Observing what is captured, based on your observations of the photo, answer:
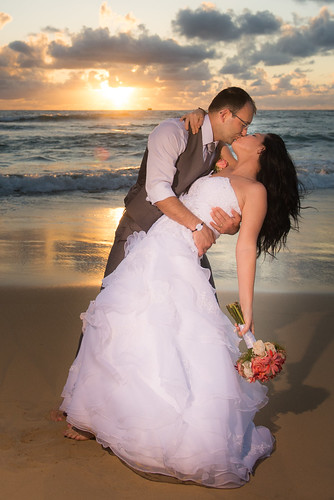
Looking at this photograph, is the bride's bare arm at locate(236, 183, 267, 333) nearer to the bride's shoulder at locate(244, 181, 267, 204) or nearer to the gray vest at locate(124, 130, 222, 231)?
the bride's shoulder at locate(244, 181, 267, 204)

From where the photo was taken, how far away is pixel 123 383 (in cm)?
326

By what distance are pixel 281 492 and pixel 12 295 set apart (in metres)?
3.88

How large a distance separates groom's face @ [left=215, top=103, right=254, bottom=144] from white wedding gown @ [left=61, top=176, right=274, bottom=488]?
412mm

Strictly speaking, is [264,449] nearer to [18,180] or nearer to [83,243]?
[83,243]

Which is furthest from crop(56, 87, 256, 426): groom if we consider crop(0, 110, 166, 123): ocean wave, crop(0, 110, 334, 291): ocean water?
crop(0, 110, 166, 123): ocean wave

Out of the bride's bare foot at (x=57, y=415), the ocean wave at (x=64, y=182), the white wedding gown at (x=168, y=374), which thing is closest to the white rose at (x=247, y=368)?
the white wedding gown at (x=168, y=374)

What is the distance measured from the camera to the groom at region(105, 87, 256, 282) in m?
3.55

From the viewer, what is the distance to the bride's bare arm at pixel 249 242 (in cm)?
338

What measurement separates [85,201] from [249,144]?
35.4ft

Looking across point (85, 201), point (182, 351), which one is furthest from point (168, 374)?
point (85, 201)

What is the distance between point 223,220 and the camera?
3557 millimetres

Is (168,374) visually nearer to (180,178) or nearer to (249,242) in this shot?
(249,242)

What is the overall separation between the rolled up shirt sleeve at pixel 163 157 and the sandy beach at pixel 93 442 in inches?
59.4

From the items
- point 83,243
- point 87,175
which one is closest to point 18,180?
point 87,175
